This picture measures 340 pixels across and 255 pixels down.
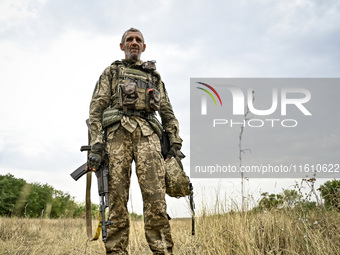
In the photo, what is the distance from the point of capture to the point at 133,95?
396 centimetres

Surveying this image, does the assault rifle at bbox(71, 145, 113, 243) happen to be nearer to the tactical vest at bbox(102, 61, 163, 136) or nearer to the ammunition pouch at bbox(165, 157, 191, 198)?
the tactical vest at bbox(102, 61, 163, 136)

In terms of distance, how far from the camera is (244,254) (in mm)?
3020

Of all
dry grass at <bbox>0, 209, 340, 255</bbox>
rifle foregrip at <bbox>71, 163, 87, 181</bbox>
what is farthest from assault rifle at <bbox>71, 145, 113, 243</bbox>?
dry grass at <bbox>0, 209, 340, 255</bbox>

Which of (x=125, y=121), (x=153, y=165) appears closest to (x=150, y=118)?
(x=125, y=121)

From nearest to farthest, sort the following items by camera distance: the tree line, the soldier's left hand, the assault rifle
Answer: the assault rifle, the soldier's left hand, the tree line

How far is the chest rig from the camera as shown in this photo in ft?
13.0

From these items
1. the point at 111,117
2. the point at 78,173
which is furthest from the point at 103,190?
the point at 111,117

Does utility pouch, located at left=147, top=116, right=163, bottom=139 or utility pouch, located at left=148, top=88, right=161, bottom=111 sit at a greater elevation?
utility pouch, located at left=148, top=88, right=161, bottom=111

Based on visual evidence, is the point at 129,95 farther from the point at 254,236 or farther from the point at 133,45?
the point at 254,236

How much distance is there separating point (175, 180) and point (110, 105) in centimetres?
121

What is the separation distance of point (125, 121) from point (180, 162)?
0.87 m

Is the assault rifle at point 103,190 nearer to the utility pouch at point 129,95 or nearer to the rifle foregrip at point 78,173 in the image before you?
the rifle foregrip at point 78,173

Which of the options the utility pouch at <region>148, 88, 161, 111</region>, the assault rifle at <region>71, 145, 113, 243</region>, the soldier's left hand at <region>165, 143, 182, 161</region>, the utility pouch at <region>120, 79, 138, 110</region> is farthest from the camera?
the soldier's left hand at <region>165, 143, 182, 161</region>

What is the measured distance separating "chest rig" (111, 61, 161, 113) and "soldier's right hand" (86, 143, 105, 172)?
48 centimetres
